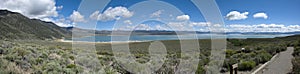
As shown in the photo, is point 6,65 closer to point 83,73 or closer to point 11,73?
point 11,73

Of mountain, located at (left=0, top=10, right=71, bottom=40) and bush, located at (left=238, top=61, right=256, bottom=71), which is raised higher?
mountain, located at (left=0, top=10, right=71, bottom=40)

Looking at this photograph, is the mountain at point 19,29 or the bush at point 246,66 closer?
the bush at point 246,66

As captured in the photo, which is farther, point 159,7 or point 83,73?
point 159,7

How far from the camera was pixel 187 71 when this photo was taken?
30.2 feet

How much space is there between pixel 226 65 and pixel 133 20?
5.16 m

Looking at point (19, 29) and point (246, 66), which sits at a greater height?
point (19, 29)

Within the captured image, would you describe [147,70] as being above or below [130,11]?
below

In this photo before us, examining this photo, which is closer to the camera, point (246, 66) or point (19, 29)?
point (246, 66)

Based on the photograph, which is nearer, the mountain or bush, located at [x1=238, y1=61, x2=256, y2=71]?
bush, located at [x1=238, y1=61, x2=256, y2=71]

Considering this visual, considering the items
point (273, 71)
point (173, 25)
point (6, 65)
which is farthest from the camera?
point (173, 25)

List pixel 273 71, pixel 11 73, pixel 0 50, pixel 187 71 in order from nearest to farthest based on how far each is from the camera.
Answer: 1. pixel 11 73
2. pixel 187 71
3. pixel 273 71
4. pixel 0 50

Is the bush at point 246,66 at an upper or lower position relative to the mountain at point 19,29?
lower

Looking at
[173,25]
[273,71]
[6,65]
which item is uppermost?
[173,25]

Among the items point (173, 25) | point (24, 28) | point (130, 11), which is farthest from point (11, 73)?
point (24, 28)
